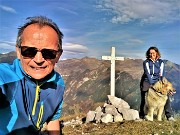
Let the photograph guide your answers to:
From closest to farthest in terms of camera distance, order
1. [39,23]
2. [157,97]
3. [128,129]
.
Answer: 1. [39,23]
2. [128,129]
3. [157,97]

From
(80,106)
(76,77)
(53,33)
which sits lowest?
(80,106)

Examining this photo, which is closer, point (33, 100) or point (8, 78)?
point (8, 78)

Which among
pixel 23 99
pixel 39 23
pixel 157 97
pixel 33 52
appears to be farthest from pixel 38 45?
pixel 157 97

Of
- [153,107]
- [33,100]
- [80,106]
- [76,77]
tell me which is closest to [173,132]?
[153,107]

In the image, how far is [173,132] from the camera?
8234 millimetres

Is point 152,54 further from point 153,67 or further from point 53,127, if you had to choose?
point 53,127

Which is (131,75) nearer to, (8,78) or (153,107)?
(153,107)

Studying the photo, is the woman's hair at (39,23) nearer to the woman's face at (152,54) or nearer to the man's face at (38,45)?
the man's face at (38,45)

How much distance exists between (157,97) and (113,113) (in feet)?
6.01

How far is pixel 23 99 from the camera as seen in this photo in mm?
2070

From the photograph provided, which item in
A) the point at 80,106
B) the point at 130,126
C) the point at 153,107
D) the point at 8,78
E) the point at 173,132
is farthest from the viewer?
the point at 80,106

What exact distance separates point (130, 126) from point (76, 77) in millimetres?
9527

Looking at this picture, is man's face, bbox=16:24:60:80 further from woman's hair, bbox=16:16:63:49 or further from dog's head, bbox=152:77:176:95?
dog's head, bbox=152:77:176:95

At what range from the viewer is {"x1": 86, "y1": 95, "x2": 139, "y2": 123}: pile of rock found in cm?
1093
